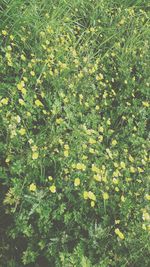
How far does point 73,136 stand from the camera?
2842mm

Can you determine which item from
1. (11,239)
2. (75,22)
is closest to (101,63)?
(75,22)

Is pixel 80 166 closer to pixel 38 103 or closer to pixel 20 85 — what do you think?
pixel 38 103

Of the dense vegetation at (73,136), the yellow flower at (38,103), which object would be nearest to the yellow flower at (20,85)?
the dense vegetation at (73,136)

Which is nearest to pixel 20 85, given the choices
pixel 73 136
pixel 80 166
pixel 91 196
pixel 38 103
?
pixel 38 103

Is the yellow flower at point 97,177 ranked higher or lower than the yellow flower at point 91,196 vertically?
higher

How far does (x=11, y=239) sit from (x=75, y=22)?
217 centimetres

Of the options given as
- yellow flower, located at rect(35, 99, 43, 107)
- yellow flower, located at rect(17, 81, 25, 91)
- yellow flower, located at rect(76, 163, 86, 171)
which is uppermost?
yellow flower, located at rect(17, 81, 25, 91)

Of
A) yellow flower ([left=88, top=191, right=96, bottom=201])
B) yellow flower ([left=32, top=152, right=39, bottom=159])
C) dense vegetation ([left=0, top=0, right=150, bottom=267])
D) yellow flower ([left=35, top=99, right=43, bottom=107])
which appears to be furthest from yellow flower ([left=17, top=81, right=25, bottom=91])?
yellow flower ([left=88, top=191, right=96, bottom=201])

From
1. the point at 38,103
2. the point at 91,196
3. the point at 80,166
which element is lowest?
the point at 91,196

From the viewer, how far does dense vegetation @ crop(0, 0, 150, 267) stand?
8.14 ft

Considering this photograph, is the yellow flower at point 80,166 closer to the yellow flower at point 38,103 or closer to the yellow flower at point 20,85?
the yellow flower at point 38,103

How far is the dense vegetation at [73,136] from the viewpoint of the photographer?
2.48 metres

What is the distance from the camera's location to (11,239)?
8.35ft

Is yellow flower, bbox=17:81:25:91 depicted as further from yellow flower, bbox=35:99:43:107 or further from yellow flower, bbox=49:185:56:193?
yellow flower, bbox=49:185:56:193
